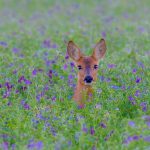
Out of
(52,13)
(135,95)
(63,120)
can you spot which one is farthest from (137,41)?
(52,13)

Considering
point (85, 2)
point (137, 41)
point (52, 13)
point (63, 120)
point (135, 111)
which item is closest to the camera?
point (63, 120)

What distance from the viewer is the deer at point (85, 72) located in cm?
803

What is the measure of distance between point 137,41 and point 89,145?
678cm

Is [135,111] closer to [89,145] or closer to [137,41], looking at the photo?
[89,145]

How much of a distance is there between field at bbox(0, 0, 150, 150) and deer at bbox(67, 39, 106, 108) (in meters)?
0.14

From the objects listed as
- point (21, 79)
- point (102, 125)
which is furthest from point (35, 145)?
point (21, 79)

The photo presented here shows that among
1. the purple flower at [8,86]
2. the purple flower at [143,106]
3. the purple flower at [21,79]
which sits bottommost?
the purple flower at [143,106]

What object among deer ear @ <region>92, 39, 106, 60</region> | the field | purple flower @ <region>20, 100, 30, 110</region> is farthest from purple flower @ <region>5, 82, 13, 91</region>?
deer ear @ <region>92, 39, 106, 60</region>

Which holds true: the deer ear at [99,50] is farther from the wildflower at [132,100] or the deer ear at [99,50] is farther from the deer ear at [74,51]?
the wildflower at [132,100]

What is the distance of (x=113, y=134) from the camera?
6.39m

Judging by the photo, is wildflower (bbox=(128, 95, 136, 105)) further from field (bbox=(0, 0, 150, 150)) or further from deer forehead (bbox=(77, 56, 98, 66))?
deer forehead (bbox=(77, 56, 98, 66))

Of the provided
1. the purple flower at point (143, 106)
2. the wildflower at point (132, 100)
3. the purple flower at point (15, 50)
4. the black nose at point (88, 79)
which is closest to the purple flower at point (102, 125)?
the purple flower at point (143, 106)

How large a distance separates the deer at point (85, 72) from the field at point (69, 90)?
0.14 metres

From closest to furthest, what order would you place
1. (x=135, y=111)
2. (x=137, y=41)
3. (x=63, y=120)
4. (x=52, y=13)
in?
(x=63, y=120)
(x=135, y=111)
(x=137, y=41)
(x=52, y=13)
